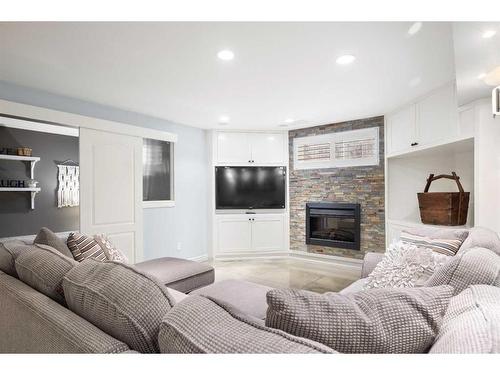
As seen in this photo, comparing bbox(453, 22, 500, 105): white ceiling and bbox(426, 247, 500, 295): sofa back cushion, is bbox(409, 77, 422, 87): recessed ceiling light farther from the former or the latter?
bbox(426, 247, 500, 295): sofa back cushion

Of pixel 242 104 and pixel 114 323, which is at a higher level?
pixel 242 104

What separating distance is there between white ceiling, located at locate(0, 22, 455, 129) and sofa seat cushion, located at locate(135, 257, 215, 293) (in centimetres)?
174

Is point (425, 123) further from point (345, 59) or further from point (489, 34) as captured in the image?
point (489, 34)

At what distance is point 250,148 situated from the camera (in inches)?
186

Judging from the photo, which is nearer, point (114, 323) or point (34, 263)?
point (114, 323)

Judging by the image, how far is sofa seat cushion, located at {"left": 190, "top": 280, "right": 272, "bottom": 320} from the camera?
5.47 feet

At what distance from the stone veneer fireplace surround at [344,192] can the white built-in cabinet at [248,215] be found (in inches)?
8.5

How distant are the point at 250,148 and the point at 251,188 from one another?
0.71 meters

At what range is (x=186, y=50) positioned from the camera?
6.44 ft

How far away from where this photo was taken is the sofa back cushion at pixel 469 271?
970 millimetres

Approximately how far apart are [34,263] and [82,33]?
4.78ft
